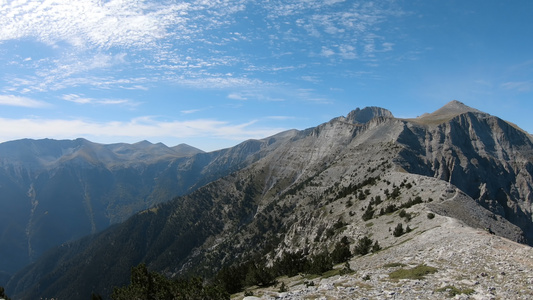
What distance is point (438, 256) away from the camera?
26500mm

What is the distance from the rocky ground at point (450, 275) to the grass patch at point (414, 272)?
1.29 ft

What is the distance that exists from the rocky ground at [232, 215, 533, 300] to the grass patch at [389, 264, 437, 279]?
1.29 ft

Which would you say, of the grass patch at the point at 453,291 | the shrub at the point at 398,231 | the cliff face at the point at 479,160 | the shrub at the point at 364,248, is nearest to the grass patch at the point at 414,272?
the grass patch at the point at 453,291

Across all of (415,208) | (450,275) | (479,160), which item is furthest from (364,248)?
(479,160)

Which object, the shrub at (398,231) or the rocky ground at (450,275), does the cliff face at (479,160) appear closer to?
the shrub at (398,231)

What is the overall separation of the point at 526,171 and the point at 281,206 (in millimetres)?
136777

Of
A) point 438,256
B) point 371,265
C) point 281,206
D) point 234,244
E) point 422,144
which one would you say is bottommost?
point 234,244

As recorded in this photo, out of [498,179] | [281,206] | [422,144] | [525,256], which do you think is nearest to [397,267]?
[525,256]

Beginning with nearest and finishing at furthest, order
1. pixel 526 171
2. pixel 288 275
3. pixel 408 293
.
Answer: pixel 408 293 < pixel 288 275 < pixel 526 171

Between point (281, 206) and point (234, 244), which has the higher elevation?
point (281, 206)

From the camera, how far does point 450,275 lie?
2202 centimetres

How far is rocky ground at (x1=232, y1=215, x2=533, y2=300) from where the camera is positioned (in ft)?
62.6

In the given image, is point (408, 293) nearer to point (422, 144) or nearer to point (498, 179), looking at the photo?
point (422, 144)

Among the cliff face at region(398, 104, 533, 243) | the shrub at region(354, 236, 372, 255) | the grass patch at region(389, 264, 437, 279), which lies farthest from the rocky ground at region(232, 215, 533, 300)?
the cliff face at region(398, 104, 533, 243)
